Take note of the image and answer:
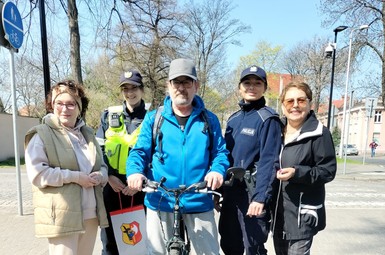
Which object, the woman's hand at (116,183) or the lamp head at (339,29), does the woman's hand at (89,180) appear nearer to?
the woman's hand at (116,183)

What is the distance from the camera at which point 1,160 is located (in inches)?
516

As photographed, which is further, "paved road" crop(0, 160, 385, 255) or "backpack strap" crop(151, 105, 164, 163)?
"paved road" crop(0, 160, 385, 255)

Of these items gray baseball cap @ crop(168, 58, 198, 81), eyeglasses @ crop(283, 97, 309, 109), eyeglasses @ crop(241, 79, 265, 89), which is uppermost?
gray baseball cap @ crop(168, 58, 198, 81)

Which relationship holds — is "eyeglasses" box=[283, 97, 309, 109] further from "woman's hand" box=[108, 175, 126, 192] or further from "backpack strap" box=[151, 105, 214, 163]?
"woman's hand" box=[108, 175, 126, 192]

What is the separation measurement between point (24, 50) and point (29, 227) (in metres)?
4.59

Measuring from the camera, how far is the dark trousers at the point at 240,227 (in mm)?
2715

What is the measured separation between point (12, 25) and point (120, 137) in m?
3.39

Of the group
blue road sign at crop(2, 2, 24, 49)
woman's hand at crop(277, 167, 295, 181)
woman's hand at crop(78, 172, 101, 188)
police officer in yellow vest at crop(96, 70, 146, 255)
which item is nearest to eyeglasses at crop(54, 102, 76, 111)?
woman's hand at crop(78, 172, 101, 188)

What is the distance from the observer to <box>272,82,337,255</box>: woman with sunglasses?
8.14ft

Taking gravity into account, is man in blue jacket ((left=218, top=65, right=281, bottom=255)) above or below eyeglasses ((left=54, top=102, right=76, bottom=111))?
below

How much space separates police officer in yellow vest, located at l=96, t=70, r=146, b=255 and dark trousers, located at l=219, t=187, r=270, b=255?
1013 mm

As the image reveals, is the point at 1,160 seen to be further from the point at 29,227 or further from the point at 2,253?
the point at 2,253

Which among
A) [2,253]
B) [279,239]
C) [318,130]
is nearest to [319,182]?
[318,130]

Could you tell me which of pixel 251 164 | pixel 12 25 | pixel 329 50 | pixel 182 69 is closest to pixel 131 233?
pixel 251 164
